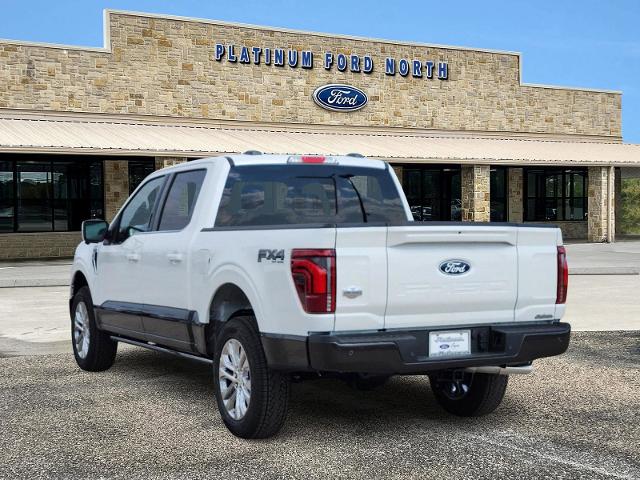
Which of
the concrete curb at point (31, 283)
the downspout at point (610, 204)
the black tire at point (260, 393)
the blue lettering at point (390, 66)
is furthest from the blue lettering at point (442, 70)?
the black tire at point (260, 393)

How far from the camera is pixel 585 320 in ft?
40.9

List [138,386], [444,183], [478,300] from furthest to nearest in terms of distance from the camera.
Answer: [444,183] → [138,386] → [478,300]

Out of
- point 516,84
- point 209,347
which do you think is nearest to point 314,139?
point 516,84

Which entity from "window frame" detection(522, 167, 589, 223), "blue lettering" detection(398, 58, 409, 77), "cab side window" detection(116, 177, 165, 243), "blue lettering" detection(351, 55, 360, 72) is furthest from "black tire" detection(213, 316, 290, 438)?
"window frame" detection(522, 167, 589, 223)

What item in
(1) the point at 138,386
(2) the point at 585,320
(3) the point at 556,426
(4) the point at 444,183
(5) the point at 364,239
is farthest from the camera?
(4) the point at 444,183

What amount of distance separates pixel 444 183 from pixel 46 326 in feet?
83.4

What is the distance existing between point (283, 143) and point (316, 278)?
23.7m

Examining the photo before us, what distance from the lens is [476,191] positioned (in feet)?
101

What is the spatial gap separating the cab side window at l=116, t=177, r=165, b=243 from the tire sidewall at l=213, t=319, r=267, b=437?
206 centimetres

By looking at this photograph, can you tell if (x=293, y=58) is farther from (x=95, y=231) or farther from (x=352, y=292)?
(x=352, y=292)

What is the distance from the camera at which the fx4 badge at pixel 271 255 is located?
18.5 feet

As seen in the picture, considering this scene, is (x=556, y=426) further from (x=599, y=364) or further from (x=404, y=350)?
(x=599, y=364)

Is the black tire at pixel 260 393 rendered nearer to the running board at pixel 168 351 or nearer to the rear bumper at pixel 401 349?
the rear bumper at pixel 401 349

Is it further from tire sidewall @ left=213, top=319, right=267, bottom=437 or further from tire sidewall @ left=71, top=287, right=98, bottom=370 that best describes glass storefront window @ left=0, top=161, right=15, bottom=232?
tire sidewall @ left=213, top=319, right=267, bottom=437
